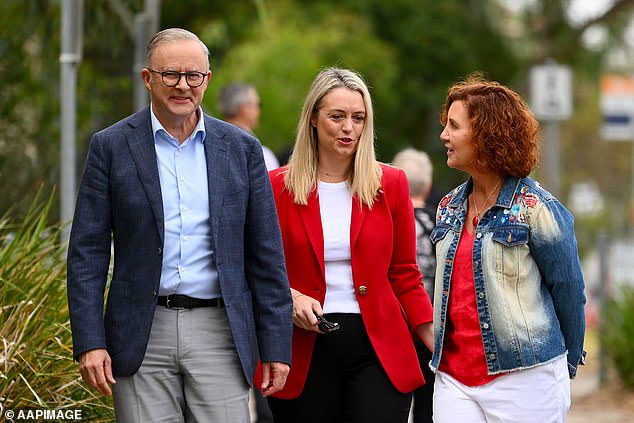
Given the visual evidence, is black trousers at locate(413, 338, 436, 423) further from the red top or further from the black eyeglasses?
the black eyeglasses

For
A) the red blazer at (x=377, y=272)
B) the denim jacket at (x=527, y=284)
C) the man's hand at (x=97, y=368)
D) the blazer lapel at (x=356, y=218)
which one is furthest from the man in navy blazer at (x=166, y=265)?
the denim jacket at (x=527, y=284)

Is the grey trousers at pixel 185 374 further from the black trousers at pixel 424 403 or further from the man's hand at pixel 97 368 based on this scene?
the black trousers at pixel 424 403

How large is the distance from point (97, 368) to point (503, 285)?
149 cm

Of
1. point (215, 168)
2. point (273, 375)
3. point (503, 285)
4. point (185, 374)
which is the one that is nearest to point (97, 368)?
point (185, 374)

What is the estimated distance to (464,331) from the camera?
16.6ft

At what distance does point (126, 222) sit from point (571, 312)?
5.43ft

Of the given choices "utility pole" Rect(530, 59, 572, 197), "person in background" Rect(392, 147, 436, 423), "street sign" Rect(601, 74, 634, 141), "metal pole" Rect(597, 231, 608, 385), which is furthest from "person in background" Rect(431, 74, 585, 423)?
"street sign" Rect(601, 74, 634, 141)

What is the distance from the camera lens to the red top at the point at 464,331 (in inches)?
197

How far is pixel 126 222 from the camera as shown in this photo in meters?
4.81

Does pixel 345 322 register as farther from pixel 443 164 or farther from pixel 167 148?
pixel 443 164

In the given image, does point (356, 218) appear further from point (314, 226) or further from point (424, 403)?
point (424, 403)

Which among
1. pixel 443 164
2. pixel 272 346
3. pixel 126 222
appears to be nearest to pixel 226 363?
pixel 272 346

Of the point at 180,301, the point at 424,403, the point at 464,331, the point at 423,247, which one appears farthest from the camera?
the point at 423,247

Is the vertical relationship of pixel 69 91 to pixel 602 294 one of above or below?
above
